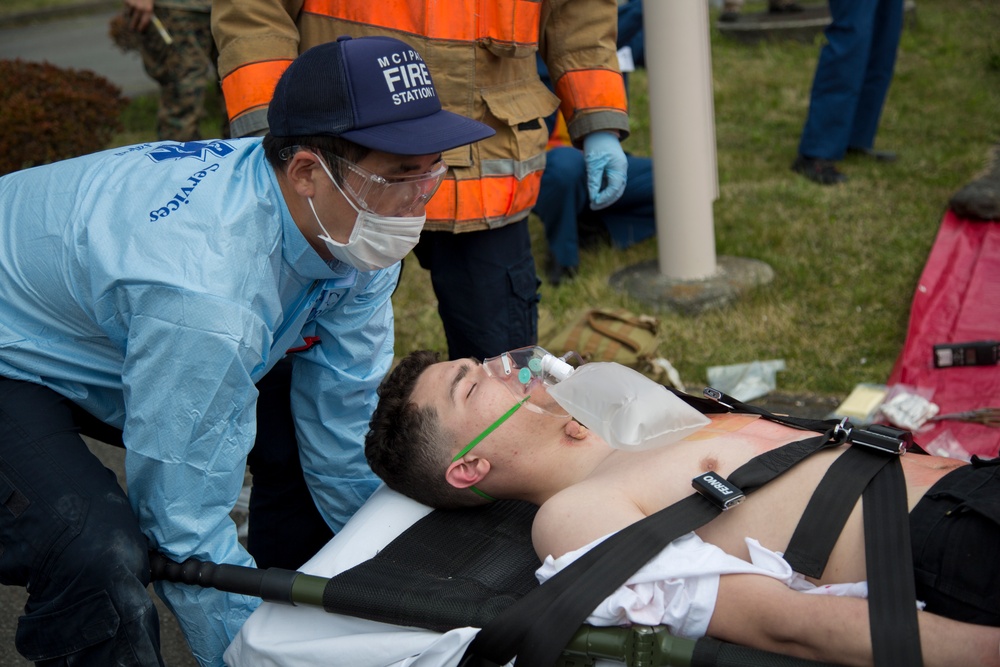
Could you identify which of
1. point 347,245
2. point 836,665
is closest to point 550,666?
point 836,665

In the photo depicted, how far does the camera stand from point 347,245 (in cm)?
233

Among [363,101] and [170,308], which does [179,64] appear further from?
[170,308]

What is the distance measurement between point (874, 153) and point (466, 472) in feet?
17.8

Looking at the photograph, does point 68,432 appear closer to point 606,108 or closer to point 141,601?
point 141,601

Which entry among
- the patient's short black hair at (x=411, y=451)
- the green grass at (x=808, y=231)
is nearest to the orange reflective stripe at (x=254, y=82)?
the patient's short black hair at (x=411, y=451)

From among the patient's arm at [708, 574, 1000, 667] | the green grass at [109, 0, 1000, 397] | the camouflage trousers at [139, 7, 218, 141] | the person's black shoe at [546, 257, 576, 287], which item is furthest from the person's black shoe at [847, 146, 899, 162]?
the patient's arm at [708, 574, 1000, 667]

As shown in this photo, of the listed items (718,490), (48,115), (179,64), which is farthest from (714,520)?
(48,115)

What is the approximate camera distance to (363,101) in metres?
2.19

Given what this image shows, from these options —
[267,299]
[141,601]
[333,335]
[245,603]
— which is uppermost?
[267,299]

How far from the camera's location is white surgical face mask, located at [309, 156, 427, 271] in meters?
2.31

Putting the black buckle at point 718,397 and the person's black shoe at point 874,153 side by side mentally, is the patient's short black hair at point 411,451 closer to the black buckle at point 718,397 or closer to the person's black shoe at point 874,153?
the black buckle at point 718,397

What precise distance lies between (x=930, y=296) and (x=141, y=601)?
3705mm

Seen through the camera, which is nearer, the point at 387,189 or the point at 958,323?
the point at 387,189

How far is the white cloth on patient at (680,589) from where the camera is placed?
2043 millimetres
